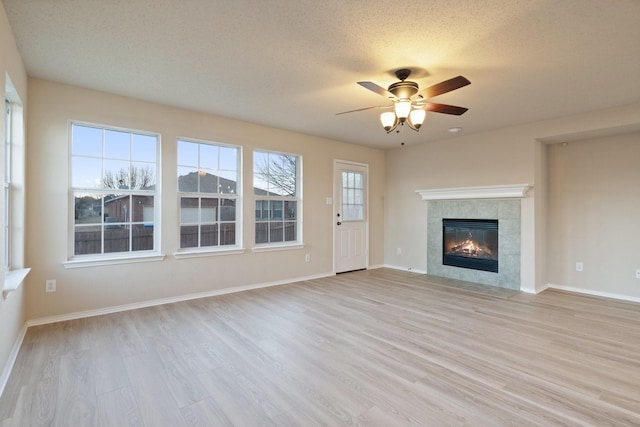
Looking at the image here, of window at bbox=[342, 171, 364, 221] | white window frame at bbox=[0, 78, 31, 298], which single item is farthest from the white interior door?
white window frame at bbox=[0, 78, 31, 298]

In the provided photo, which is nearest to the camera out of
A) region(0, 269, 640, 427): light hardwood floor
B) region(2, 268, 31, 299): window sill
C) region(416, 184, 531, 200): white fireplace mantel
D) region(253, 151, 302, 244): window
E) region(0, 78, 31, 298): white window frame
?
region(0, 269, 640, 427): light hardwood floor

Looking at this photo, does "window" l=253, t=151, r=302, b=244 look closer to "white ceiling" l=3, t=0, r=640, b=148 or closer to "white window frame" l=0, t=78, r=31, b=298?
"white ceiling" l=3, t=0, r=640, b=148

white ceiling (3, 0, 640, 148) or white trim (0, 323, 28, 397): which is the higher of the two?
white ceiling (3, 0, 640, 148)

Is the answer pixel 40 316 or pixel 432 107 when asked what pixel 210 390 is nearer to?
pixel 40 316

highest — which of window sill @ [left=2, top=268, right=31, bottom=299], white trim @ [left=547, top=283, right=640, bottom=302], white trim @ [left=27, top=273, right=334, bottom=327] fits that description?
window sill @ [left=2, top=268, right=31, bottom=299]

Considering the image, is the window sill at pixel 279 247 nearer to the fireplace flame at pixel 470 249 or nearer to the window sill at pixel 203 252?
the window sill at pixel 203 252

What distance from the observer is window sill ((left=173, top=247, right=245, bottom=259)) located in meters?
4.11

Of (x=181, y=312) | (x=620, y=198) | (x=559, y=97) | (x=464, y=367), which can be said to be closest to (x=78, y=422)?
(x=181, y=312)

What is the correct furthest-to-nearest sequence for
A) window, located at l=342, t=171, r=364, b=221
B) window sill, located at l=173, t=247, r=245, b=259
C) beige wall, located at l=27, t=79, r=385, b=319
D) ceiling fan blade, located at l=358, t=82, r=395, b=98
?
window, located at l=342, t=171, r=364, b=221
window sill, located at l=173, t=247, r=245, b=259
beige wall, located at l=27, t=79, r=385, b=319
ceiling fan blade, located at l=358, t=82, r=395, b=98

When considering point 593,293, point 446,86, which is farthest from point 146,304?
point 593,293

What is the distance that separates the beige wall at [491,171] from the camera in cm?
425

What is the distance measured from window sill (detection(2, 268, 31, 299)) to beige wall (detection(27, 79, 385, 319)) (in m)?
0.39

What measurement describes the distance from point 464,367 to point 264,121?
3834 millimetres

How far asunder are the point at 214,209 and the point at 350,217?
263cm
